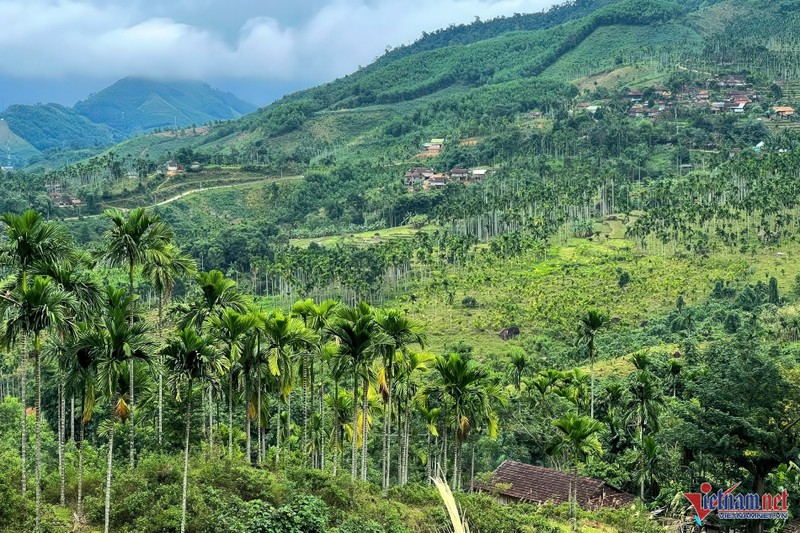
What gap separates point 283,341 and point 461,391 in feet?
28.0

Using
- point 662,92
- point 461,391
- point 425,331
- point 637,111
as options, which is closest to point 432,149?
point 637,111

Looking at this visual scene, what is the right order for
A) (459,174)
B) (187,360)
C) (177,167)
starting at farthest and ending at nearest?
(177,167) < (459,174) < (187,360)

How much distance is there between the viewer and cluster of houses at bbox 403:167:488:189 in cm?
15962

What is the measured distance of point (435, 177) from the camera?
16188 centimetres

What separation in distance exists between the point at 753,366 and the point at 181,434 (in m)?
22.5

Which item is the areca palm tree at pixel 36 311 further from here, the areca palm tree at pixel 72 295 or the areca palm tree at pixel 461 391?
the areca palm tree at pixel 461 391

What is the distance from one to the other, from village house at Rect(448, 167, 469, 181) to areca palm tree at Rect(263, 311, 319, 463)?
13581 cm

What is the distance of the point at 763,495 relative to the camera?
1240 inches

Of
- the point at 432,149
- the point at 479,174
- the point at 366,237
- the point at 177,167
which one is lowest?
the point at 366,237

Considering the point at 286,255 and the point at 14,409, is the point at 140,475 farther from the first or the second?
the point at 286,255

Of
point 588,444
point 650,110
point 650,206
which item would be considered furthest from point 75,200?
point 588,444

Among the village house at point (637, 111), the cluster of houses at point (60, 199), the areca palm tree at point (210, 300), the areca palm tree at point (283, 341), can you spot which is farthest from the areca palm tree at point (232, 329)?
the village house at point (637, 111)

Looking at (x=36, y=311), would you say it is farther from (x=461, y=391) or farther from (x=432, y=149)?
(x=432, y=149)

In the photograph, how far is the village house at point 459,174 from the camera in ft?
537
